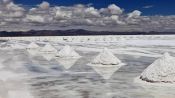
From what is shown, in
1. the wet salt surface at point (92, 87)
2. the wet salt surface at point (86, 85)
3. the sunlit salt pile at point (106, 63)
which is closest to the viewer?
the wet salt surface at point (92, 87)

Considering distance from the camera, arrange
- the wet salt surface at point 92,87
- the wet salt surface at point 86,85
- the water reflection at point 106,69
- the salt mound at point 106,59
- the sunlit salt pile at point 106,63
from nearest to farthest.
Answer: the wet salt surface at point 92,87 < the wet salt surface at point 86,85 < the water reflection at point 106,69 < the sunlit salt pile at point 106,63 < the salt mound at point 106,59

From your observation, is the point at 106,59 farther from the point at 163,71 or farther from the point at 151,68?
the point at 163,71

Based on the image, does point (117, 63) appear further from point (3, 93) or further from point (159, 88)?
point (3, 93)

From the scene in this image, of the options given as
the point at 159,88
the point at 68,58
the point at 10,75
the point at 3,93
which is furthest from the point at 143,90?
the point at 68,58

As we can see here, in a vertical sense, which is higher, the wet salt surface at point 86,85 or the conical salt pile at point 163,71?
the conical salt pile at point 163,71

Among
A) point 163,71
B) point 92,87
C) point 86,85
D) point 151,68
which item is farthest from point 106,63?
point 92,87

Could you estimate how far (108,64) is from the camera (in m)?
30.9

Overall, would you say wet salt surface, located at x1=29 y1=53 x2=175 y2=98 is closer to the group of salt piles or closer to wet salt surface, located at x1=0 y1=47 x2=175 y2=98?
wet salt surface, located at x1=0 y1=47 x2=175 y2=98

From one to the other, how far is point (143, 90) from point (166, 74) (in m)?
2.66

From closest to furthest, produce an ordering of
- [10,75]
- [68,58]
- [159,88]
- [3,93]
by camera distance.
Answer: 1. [3,93]
2. [159,88]
3. [10,75]
4. [68,58]

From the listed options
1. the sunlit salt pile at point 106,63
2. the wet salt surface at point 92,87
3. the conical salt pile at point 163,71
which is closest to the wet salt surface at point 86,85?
the wet salt surface at point 92,87

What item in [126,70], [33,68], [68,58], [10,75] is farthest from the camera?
[68,58]

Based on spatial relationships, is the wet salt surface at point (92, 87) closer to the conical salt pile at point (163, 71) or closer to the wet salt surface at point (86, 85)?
the wet salt surface at point (86, 85)

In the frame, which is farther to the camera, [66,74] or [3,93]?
[66,74]
